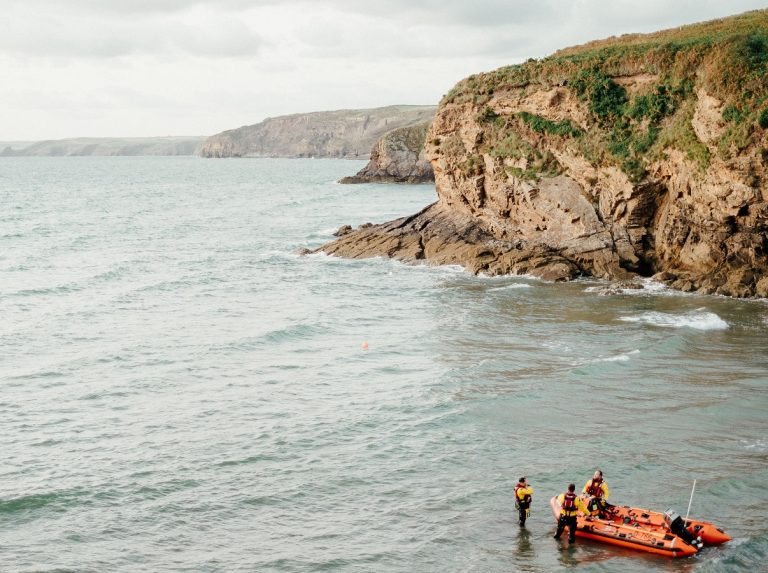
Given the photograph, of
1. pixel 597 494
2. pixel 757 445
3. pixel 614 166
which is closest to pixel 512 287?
pixel 614 166

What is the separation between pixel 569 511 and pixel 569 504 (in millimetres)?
204

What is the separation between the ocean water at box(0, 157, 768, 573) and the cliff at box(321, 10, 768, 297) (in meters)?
3.06

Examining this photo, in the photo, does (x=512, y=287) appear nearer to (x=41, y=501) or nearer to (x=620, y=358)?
(x=620, y=358)

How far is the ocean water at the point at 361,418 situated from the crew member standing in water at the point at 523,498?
1.51 feet

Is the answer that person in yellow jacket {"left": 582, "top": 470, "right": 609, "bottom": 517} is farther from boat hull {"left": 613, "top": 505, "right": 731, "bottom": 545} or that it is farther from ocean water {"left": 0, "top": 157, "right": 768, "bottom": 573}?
ocean water {"left": 0, "top": 157, "right": 768, "bottom": 573}

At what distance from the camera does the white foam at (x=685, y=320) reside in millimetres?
42625

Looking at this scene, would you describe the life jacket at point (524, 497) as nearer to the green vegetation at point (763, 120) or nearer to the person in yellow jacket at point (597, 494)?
the person in yellow jacket at point (597, 494)

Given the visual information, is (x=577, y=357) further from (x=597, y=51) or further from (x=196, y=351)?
(x=597, y=51)

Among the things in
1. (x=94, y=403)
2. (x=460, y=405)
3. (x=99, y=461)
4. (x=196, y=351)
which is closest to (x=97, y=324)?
(x=196, y=351)

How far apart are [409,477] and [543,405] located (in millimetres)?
7578

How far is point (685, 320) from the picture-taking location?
143ft

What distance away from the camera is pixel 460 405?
33.6 m

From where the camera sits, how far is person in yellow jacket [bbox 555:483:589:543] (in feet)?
77.5

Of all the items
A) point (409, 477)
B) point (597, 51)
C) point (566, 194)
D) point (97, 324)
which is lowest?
point (409, 477)
